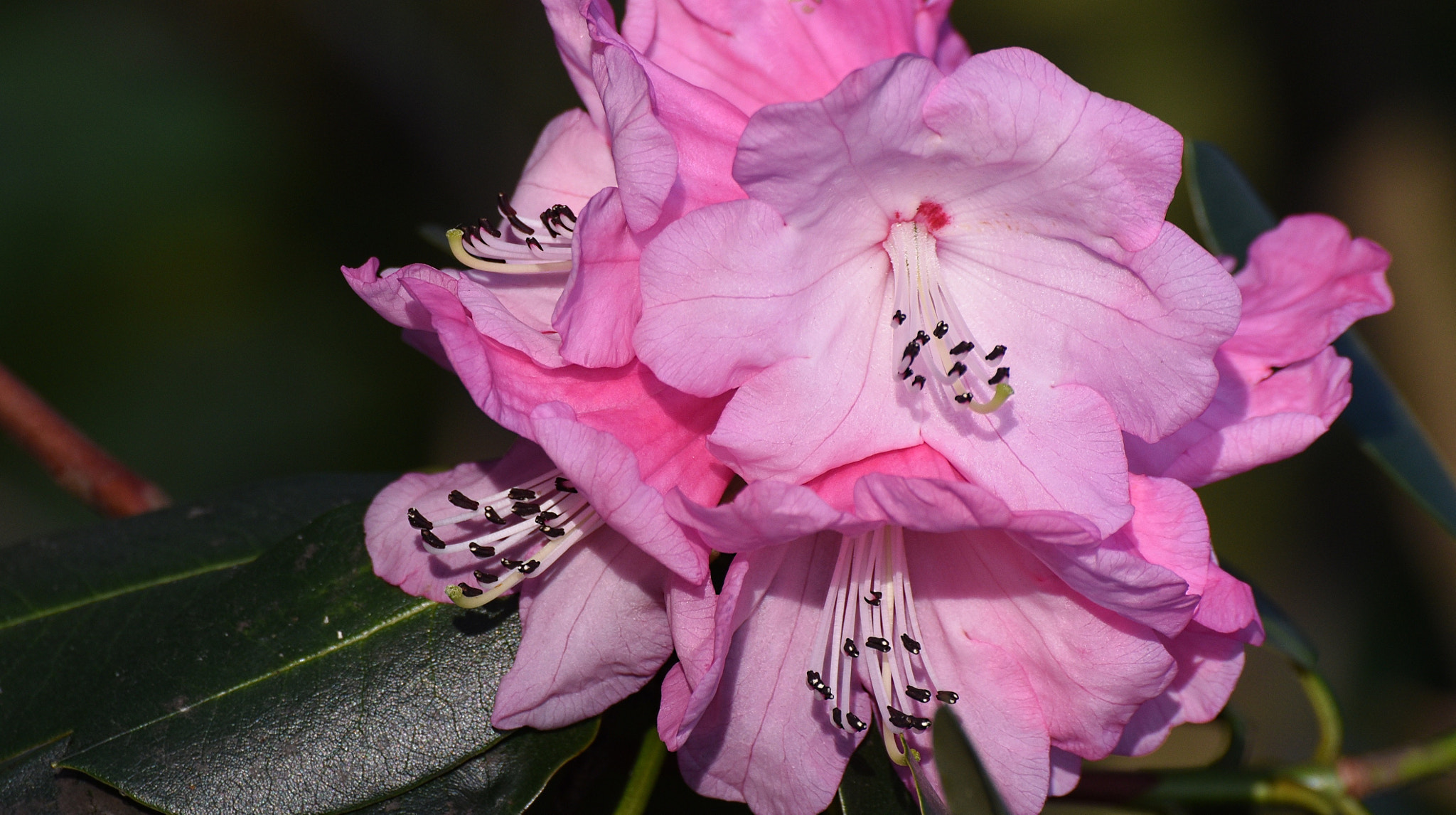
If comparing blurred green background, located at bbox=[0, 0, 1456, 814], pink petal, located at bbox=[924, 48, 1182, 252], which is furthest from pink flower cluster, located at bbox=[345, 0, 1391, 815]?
blurred green background, located at bbox=[0, 0, 1456, 814]

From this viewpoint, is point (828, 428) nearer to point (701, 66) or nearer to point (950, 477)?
→ point (950, 477)

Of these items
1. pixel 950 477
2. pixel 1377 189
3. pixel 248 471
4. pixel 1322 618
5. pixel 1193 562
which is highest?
pixel 950 477

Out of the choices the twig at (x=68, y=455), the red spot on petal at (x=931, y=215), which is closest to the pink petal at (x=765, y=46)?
the red spot on petal at (x=931, y=215)

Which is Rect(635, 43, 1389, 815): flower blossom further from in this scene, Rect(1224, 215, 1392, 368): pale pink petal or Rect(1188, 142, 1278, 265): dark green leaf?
Rect(1188, 142, 1278, 265): dark green leaf

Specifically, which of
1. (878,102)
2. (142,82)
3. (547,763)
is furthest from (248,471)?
(878,102)

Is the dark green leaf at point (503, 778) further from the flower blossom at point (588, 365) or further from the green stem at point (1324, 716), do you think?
the green stem at point (1324, 716)

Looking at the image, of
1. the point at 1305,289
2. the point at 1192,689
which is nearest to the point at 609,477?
the point at 1192,689

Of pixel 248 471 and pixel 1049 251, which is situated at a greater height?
pixel 1049 251
